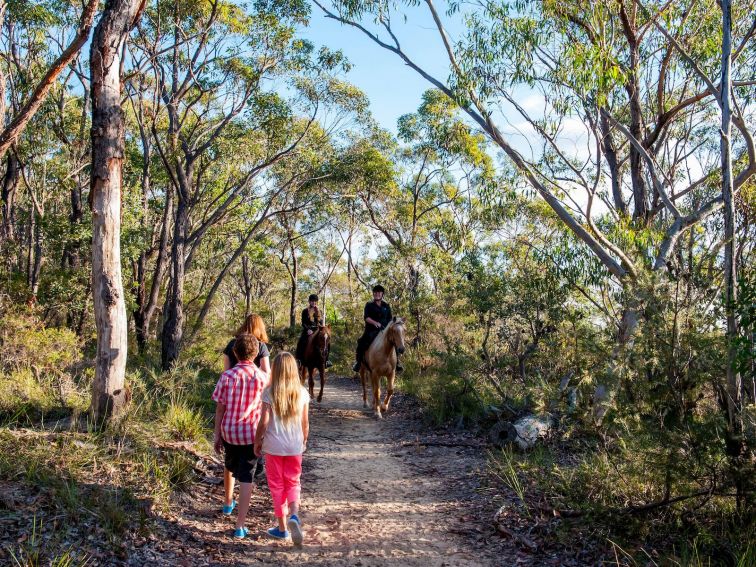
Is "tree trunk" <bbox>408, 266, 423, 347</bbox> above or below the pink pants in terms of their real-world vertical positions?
above

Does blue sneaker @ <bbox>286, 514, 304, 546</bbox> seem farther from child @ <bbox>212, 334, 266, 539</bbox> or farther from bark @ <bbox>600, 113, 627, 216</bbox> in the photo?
bark @ <bbox>600, 113, 627, 216</bbox>

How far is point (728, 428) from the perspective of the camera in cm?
420

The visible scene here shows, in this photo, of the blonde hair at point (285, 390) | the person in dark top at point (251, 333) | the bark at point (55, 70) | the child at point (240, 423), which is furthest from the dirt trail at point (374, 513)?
the bark at point (55, 70)

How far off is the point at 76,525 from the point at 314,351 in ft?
26.0

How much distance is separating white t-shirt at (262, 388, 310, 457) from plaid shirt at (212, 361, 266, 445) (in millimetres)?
191

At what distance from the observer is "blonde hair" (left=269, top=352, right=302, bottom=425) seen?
15.6 ft

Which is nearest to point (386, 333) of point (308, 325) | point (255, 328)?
point (308, 325)

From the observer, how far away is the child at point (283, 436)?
4742 millimetres

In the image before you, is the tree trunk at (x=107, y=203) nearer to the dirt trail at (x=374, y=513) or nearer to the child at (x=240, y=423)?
the dirt trail at (x=374, y=513)

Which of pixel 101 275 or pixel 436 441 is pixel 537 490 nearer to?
pixel 436 441

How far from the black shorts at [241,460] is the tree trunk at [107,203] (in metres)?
1.98

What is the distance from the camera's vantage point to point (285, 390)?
15.6 feet

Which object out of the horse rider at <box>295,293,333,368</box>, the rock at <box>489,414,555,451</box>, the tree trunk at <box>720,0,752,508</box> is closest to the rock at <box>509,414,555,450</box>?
the rock at <box>489,414,555,451</box>

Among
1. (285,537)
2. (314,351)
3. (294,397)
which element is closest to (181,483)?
(285,537)
